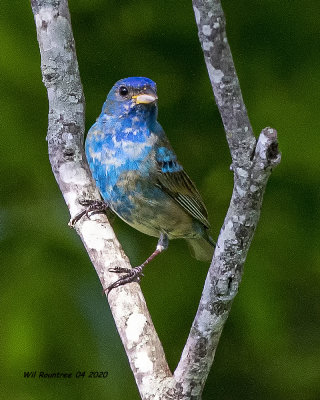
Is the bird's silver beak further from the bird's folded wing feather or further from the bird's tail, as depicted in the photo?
the bird's tail

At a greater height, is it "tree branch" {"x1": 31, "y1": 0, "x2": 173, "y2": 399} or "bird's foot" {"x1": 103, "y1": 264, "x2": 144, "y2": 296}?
"tree branch" {"x1": 31, "y1": 0, "x2": 173, "y2": 399}

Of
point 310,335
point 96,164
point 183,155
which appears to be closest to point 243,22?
point 183,155

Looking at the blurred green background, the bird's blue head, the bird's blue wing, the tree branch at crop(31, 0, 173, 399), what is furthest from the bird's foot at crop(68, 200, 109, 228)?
the blurred green background

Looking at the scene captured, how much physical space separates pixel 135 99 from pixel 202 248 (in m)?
0.89

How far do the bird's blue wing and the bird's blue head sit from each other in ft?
0.65

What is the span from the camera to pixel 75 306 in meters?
4.50

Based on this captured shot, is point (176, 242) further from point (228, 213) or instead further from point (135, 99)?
point (228, 213)

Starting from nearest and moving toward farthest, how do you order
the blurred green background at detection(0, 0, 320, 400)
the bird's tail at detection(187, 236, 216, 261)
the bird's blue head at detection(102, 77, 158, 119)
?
the bird's blue head at detection(102, 77, 158, 119) < the bird's tail at detection(187, 236, 216, 261) < the blurred green background at detection(0, 0, 320, 400)

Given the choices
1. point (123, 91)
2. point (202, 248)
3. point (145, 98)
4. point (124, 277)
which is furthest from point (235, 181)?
point (202, 248)

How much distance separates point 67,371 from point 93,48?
1836mm

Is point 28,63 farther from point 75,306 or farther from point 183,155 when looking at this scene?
point 75,306

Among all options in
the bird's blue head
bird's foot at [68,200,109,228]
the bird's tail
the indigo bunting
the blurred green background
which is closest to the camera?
bird's foot at [68,200,109,228]

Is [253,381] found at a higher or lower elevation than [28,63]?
lower

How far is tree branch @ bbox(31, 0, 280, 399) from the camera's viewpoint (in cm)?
209
